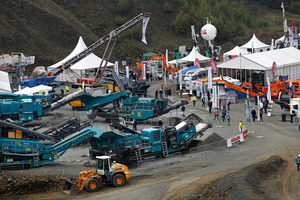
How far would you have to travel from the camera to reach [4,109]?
3175cm

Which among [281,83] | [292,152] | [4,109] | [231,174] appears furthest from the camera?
[281,83]

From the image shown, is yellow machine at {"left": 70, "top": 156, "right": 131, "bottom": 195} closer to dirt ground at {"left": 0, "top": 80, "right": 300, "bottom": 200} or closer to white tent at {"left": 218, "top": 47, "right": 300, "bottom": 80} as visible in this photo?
dirt ground at {"left": 0, "top": 80, "right": 300, "bottom": 200}

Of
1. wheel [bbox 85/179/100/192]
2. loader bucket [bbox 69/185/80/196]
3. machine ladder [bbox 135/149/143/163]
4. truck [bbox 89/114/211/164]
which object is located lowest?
loader bucket [bbox 69/185/80/196]

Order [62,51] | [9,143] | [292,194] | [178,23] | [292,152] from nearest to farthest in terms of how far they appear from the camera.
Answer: [292,194] < [9,143] < [292,152] < [62,51] < [178,23]

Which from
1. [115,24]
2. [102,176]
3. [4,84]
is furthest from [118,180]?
[115,24]

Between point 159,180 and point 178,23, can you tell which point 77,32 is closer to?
point 178,23

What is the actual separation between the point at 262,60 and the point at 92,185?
33.6 meters

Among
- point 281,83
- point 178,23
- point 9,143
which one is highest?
point 178,23

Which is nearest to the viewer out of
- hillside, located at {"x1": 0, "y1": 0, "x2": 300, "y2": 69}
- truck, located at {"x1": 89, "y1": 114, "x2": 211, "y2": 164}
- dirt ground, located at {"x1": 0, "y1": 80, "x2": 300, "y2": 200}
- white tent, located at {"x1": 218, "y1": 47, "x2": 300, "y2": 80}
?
dirt ground, located at {"x1": 0, "y1": 80, "x2": 300, "y2": 200}

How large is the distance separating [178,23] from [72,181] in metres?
69.1

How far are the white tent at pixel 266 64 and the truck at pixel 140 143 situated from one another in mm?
23176

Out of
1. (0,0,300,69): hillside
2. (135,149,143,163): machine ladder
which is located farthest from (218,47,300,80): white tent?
(0,0,300,69): hillside

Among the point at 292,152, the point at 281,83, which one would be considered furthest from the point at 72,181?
the point at 281,83

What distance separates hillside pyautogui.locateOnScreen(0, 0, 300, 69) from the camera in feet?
238
